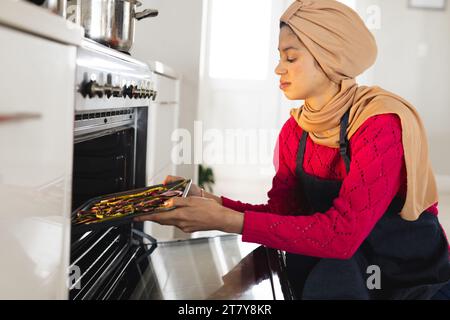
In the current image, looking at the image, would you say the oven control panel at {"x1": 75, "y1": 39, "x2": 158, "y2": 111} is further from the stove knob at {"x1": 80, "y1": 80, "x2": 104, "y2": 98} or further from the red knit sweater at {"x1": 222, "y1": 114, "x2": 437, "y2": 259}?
the red knit sweater at {"x1": 222, "y1": 114, "x2": 437, "y2": 259}

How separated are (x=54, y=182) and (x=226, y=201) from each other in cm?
69

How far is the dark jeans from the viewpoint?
4.04 feet

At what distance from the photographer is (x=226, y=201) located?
138 centimetres

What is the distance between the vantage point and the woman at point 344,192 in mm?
1116

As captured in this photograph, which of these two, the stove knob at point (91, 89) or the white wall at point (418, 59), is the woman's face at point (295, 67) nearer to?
the stove knob at point (91, 89)

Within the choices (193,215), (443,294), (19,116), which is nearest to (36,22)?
(19,116)

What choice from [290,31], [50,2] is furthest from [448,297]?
[50,2]

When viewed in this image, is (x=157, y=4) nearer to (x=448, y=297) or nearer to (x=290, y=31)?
(x=290, y=31)

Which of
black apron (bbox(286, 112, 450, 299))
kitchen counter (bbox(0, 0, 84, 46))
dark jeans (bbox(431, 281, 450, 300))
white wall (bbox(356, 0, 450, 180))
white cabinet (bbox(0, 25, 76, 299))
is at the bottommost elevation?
dark jeans (bbox(431, 281, 450, 300))

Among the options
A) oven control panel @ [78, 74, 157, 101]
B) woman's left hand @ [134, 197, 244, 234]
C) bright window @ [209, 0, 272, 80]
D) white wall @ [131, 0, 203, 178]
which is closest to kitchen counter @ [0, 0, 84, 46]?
oven control panel @ [78, 74, 157, 101]

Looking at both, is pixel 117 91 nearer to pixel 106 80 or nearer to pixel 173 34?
pixel 106 80

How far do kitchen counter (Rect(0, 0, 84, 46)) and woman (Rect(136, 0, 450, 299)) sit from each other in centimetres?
41

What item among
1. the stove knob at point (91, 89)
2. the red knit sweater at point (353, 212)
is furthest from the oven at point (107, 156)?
the red knit sweater at point (353, 212)

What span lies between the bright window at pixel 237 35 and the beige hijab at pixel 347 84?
12.1ft
